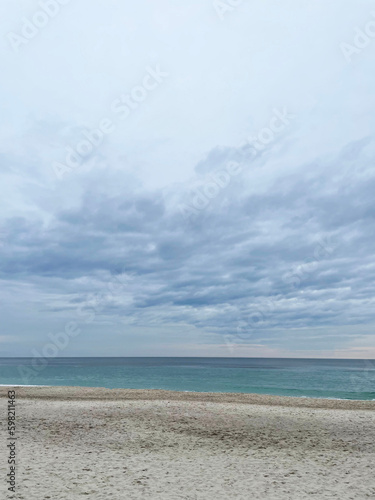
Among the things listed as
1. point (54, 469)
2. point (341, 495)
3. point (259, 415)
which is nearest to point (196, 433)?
point (259, 415)

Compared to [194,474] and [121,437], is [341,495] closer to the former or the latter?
[194,474]

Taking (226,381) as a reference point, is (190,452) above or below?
above

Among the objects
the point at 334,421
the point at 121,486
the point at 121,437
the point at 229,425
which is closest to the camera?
the point at 121,486

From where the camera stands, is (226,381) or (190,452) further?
(226,381)

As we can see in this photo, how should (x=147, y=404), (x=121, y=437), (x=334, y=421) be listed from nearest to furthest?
(x=121, y=437) → (x=334, y=421) → (x=147, y=404)

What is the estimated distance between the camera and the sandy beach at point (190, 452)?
10000mm

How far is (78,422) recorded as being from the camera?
17891 millimetres

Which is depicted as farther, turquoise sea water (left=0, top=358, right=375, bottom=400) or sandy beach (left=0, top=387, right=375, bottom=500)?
turquoise sea water (left=0, top=358, right=375, bottom=400)

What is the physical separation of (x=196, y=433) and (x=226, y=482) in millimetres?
5787

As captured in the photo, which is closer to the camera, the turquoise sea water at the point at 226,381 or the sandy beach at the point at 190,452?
the sandy beach at the point at 190,452

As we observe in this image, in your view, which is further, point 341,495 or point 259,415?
point 259,415

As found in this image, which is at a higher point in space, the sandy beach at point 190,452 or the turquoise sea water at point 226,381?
the sandy beach at point 190,452

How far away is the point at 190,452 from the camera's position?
13.6m

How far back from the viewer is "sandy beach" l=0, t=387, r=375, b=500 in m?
10.0
